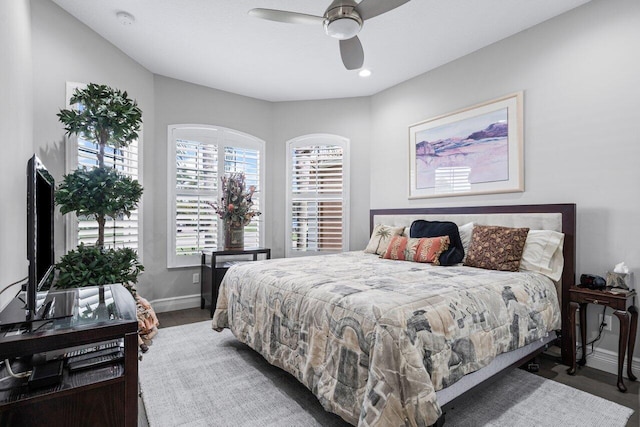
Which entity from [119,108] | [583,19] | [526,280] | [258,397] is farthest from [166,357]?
[583,19]

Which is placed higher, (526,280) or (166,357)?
(526,280)

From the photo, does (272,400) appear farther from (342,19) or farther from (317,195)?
(317,195)

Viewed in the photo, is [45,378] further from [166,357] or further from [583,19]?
[583,19]

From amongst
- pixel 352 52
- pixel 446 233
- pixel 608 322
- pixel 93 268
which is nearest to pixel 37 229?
pixel 93 268

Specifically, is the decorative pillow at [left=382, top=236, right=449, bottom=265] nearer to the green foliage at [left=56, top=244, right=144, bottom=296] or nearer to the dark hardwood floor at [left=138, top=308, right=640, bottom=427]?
the dark hardwood floor at [left=138, top=308, right=640, bottom=427]

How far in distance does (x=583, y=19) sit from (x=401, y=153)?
2113mm

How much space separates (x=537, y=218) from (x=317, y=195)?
283cm

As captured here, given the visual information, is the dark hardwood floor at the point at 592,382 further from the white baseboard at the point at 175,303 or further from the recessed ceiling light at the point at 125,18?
the recessed ceiling light at the point at 125,18

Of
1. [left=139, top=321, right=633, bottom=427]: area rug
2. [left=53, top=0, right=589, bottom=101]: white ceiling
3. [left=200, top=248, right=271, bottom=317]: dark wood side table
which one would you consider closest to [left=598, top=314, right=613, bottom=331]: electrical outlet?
[left=139, top=321, right=633, bottom=427]: area rug

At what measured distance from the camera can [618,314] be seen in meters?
2.28

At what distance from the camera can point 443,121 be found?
12.4 ft

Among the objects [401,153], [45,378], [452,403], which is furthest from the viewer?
[401,153]

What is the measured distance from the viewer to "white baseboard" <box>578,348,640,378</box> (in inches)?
96.0

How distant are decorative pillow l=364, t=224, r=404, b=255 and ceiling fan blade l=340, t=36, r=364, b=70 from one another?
190cm
